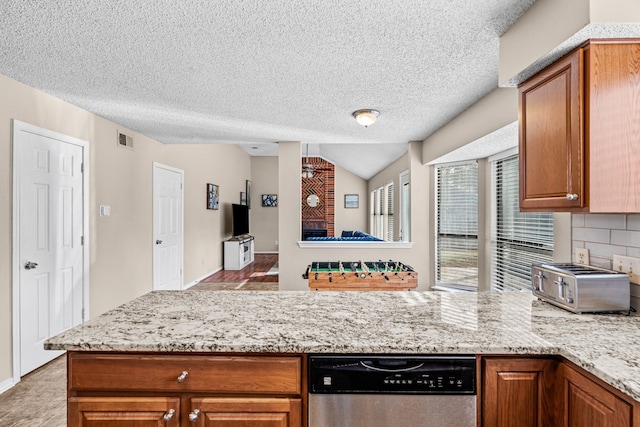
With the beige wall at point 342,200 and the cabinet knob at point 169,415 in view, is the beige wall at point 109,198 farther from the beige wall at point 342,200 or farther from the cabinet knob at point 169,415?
the beige wall at point 342,200

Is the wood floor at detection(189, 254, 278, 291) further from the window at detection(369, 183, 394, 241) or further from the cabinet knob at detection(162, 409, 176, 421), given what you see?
Result: the cabinet knob at detection(162, 409, 176, 421)

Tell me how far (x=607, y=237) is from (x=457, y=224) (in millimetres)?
2777

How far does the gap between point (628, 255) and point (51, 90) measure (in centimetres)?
404

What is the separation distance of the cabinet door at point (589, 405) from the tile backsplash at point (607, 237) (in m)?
0.71

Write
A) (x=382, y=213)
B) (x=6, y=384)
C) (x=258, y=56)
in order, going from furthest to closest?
(x=382, y=213) → (x=6, y=384) → (x=258, y=56)

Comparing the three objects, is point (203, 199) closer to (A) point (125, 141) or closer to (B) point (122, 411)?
(A) point (125, 141)

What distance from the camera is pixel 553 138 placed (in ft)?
4.77

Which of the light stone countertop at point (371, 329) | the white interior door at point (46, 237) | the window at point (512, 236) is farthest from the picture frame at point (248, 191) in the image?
the light stone countertop at point (371, 329)

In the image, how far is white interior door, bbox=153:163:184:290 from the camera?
188 inches

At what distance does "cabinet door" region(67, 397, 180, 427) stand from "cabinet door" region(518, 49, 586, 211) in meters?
1.72

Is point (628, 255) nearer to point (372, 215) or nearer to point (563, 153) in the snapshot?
point (563, 153)

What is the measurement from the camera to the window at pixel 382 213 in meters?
7.47

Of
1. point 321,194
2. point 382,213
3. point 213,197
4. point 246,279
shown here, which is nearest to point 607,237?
point 246,279

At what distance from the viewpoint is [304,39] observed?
1.97m
